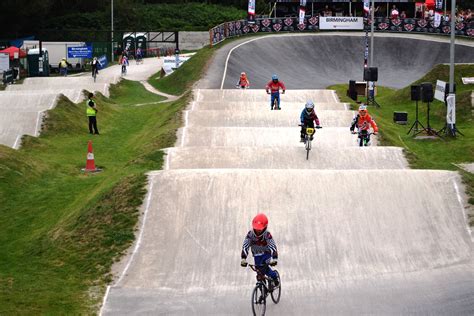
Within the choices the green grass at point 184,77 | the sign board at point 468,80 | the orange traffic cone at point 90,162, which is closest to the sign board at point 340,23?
the green grass at point 184,77

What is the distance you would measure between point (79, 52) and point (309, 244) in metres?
61.9

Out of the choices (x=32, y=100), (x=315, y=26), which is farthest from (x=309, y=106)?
(x=315, y=26)

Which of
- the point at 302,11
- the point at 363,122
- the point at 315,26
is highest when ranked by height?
the point at 302,11

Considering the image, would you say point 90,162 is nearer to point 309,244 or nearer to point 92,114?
point 92,114

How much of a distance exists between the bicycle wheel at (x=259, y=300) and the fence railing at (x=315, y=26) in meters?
61.2

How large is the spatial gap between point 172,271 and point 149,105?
111 feet

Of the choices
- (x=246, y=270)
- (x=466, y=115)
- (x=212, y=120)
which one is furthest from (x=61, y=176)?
(x=466, y=115)

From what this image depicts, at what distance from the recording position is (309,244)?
691 inches

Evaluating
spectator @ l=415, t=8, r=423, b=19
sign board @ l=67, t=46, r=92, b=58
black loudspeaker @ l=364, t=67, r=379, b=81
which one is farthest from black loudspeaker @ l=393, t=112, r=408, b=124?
spectator @ l=415, t=8, r=423, b=19

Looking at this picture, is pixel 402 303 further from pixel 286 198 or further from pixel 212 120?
pixel 212 120

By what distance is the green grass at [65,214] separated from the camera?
15.3 meters

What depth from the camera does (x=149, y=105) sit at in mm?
49656

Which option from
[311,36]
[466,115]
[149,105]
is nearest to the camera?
[466,115]

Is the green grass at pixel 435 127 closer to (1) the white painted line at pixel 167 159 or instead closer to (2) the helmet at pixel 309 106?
(2) the helmet at pixel 309 106
